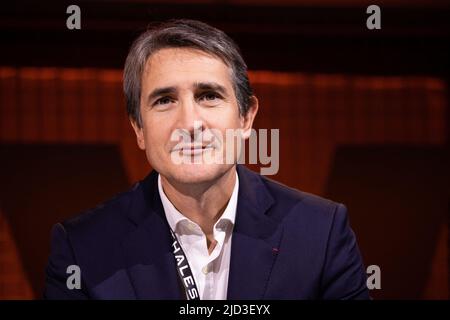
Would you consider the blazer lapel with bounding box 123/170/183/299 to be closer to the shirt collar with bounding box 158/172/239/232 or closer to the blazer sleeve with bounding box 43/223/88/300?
the shirt collar with bounding box 158/172/239/232

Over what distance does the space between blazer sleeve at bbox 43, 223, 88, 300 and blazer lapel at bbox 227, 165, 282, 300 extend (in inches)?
14.8

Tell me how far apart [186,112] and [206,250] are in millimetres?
345

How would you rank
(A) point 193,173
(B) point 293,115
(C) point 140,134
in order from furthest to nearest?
(B) point 293,115
(C) point 140,134
(A) point 193,173

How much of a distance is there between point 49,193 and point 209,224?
0.53 meters

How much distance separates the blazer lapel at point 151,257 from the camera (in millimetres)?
1612

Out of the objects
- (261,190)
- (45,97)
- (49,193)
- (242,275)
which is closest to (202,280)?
(242,275)

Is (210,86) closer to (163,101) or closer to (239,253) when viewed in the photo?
(163,101)

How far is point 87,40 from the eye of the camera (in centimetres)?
191

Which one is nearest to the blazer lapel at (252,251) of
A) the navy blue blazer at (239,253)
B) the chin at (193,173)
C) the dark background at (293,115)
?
the navy blue blazer at (239,253)

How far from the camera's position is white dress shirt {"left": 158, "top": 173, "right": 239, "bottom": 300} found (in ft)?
5.47

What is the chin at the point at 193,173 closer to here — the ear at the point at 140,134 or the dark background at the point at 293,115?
the ear at the point at 140,134

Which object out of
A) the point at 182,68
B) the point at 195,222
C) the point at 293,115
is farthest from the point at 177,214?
the point at 293,115

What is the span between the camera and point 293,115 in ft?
6.51

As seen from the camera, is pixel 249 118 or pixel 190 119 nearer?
pixel 190 119
